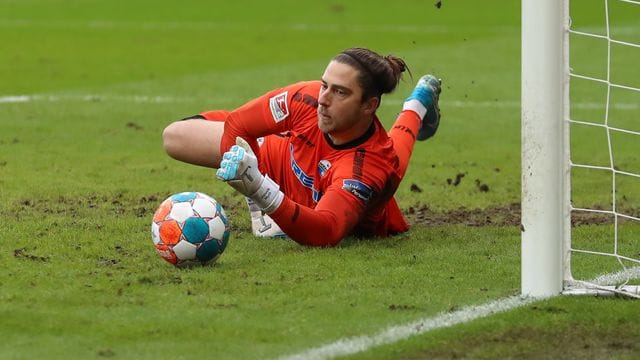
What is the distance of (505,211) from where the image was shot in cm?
839

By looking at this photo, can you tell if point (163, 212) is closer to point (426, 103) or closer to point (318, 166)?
point (318, 166)

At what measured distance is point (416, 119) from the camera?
8047 millimetres

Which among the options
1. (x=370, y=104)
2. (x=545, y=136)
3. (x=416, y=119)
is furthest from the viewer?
(x=416, y=119)

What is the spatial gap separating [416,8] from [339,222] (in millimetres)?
18243

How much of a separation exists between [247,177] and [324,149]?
1.01 meters

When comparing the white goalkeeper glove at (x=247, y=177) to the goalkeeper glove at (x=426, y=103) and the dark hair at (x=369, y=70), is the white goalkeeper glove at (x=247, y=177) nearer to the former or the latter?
the dark hair at (x=369, y=70)

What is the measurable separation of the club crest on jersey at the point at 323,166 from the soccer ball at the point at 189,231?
0.75 meters

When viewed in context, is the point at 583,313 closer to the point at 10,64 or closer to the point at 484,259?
the point at 484,259

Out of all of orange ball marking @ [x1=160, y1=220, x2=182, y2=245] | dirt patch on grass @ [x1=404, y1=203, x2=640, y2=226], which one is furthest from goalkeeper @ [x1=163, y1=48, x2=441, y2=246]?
dirt patch on grass @ [x1=404, y1=203, x2=640, y2=226]

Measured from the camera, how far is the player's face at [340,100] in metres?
6.87

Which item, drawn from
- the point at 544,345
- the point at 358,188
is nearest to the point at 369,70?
the point at 358,188

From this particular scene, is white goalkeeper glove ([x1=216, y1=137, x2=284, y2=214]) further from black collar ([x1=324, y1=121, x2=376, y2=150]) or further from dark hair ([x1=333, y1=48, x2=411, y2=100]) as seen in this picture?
dark hair ([x1=333, y1=48, x2=411, y2=100])

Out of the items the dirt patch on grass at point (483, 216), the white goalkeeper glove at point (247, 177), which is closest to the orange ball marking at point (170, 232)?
the white goalkeeper glove at point (247, 177)

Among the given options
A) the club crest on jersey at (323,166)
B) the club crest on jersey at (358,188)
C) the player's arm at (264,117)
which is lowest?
the club crest on jersey at (358,188)
